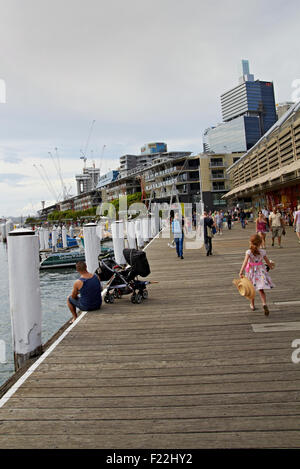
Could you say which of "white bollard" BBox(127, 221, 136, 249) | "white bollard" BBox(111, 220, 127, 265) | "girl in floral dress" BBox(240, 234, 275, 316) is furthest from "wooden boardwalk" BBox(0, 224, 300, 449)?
"white bollard" BBox(127, 221, 136, 249)

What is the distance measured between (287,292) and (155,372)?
4.36m

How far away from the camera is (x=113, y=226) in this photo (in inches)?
566

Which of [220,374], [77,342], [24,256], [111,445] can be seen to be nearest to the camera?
[111,445]

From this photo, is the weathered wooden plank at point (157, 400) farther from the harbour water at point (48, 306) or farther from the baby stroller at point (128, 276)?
the harbour water at point (48, 306)

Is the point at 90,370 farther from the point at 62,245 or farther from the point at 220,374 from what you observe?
the point at 62,245

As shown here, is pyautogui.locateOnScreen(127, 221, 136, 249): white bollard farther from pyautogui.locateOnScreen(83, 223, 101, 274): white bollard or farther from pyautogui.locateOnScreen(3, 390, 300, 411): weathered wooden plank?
pyautogui.locateOnScreen(3, 390, 300, 411): weathered wooden plank

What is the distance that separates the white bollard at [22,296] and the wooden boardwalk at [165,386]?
38 centimetres

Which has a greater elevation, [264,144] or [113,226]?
[264,144]

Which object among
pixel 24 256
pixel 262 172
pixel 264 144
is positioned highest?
pixel 264 144

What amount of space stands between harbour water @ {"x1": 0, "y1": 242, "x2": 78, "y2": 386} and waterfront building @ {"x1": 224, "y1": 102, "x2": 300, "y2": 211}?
14.0 metres

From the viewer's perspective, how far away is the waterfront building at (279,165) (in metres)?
23.1

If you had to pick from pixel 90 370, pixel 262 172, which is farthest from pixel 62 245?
pixel 90 370

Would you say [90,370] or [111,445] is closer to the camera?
[111,445]

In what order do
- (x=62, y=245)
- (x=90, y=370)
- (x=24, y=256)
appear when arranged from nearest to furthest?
(x=90, y=370) < (x=24, y=256) < (x=62, y=245)
